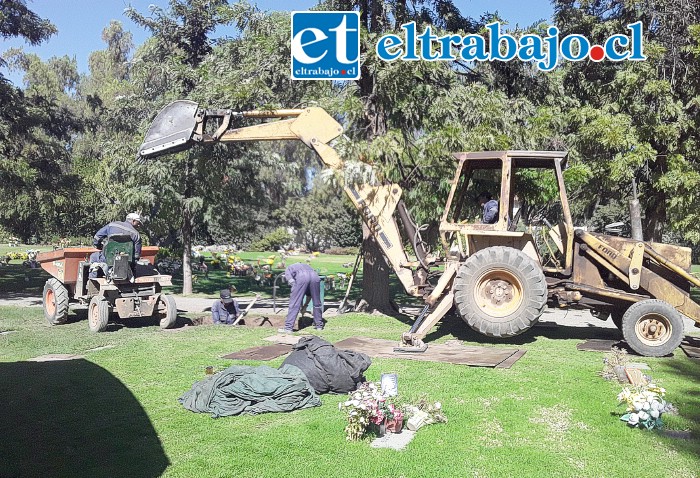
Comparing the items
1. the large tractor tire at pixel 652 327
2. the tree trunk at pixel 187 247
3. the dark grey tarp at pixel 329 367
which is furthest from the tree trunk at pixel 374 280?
the tree trunk at pixel 187 247

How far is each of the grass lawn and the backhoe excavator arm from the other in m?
3.01

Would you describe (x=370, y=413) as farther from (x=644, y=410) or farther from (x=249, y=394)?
(x=644, y=410)

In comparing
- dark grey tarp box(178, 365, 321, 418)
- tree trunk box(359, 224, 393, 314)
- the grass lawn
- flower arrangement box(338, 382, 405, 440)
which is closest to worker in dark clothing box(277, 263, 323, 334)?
the grass lawn

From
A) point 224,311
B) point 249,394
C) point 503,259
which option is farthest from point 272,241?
point 249,394

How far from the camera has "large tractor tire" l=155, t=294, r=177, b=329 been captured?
12.1 m

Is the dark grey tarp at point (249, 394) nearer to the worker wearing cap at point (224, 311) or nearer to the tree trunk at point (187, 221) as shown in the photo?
the worker wearing cap at point (224, 311)

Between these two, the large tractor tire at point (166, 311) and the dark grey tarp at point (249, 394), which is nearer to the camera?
the dark grey tarp at point (249, 394)

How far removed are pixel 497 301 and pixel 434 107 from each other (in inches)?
200

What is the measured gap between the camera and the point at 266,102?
45.1 feet

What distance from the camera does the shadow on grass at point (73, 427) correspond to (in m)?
5.00

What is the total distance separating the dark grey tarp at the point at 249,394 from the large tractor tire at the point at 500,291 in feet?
12.5

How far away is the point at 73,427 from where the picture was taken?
19.6 feet

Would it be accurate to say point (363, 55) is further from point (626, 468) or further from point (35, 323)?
point (626, 468)

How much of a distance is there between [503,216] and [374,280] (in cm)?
505
